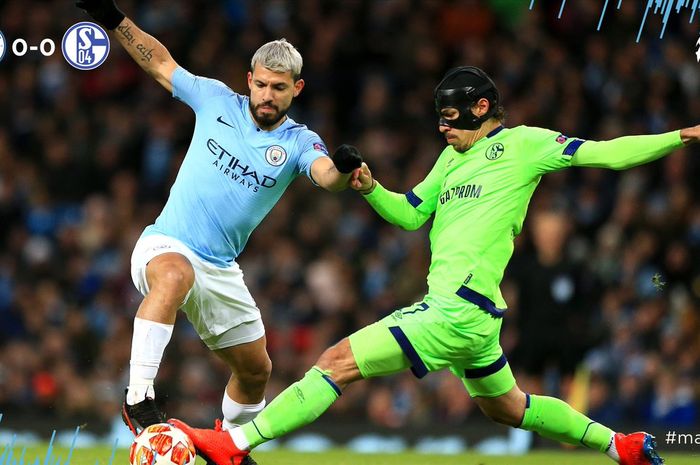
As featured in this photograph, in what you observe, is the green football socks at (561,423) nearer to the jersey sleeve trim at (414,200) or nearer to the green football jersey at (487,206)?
the green football jersey at (487,206)

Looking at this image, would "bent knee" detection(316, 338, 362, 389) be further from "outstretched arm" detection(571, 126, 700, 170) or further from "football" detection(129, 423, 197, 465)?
"outstretched arm" detection(571, 126, 700, 170)

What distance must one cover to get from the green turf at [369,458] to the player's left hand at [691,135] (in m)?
3.43

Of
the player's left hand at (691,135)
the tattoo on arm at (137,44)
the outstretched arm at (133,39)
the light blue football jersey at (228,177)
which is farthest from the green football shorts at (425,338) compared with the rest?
the tattoo on arm at (137,44)

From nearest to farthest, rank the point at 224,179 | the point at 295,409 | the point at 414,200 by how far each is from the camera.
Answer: the point at 295,409 → the point at 414,200 → the point at 224,179

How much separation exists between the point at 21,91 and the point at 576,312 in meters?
7.90

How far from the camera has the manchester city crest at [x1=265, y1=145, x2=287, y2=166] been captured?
753 cm

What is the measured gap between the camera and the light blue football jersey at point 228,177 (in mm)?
7434

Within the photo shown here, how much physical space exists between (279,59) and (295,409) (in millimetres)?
2193

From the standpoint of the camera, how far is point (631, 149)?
21.8 feet

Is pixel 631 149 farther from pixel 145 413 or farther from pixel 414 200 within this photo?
pixel 145 413

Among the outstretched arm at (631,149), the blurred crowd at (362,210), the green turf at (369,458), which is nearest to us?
the outstretched arm at (631,149)

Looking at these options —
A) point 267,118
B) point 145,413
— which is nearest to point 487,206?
point 267,118

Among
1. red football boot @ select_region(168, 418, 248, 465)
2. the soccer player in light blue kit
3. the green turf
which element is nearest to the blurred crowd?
the green turf

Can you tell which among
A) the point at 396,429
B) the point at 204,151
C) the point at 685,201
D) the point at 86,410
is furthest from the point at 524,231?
the point at 204,151
